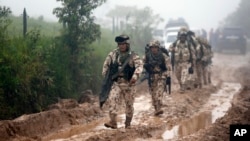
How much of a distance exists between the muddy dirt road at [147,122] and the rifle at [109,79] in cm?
65

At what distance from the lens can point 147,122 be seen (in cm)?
858

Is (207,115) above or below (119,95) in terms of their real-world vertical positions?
below

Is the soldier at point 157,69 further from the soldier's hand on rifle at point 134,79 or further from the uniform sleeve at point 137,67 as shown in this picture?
the soldier's hand on rifle at point 134,79

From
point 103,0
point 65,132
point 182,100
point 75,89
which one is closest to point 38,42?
point 75,89

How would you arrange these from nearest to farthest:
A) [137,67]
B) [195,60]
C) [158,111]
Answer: [137,67], [158,111], [195,60]

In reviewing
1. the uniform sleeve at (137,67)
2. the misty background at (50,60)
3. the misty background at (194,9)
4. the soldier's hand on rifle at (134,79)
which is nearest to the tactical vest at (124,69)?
the uniform sleeve at (137,67)

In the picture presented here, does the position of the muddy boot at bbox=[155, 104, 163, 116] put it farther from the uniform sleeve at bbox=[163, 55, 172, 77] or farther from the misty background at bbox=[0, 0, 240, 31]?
the misty background at bbox=[0, 0, 240, 31]

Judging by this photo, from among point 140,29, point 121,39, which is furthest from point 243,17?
point 121,39

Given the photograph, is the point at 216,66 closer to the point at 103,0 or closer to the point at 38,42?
the point at 103,0

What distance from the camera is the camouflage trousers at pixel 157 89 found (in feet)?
30.7

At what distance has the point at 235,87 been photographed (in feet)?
47.8

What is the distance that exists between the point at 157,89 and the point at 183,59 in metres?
3.57

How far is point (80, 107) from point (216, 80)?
853 cm

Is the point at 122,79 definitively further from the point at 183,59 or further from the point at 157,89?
the point at 183,59
